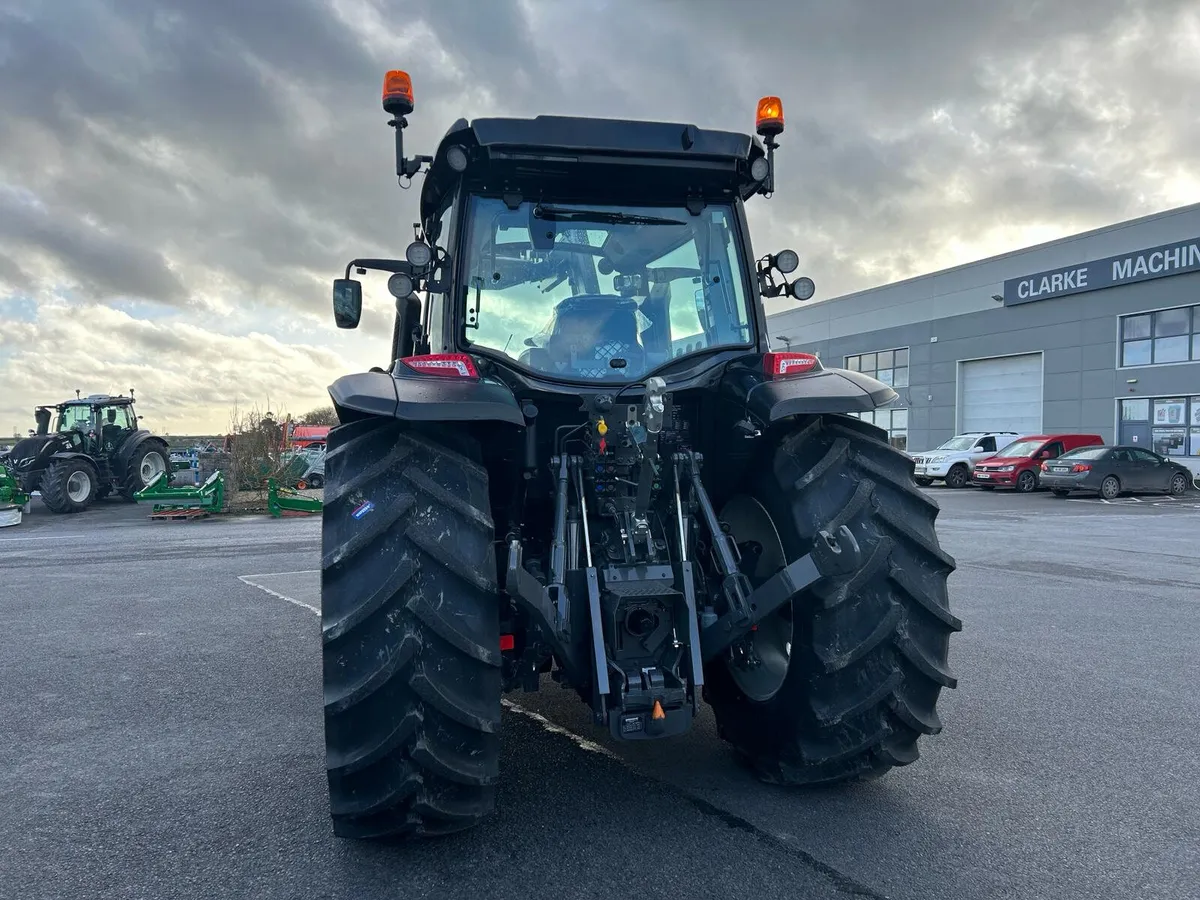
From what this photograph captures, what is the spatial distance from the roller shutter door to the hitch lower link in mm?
31343

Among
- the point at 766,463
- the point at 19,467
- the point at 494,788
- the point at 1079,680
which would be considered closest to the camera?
the point at 494,788

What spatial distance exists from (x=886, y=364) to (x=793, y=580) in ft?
120

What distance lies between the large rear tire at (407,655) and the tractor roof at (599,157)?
4.73 ft

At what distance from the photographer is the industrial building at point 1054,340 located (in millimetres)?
25906

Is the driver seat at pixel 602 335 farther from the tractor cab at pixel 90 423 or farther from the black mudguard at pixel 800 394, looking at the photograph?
the tractor cab at pixel 90 423

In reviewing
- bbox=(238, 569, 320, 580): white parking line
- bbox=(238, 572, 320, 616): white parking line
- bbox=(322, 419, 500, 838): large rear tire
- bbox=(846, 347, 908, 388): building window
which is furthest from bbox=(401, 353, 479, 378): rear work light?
bbox=(846, 347, 908, 388): building window

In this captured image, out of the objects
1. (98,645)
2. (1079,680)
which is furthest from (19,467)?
(1079,680)

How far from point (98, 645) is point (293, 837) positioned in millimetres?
4129

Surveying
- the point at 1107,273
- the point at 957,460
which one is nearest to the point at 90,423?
the point at 957,460

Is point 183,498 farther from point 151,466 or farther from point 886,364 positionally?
point 886,364

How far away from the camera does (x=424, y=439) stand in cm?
304

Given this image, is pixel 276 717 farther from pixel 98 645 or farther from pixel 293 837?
pixel 98 645

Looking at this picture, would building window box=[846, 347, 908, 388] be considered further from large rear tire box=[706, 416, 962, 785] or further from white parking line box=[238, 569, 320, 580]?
large rear tire box=[706, 416, 962, 785]

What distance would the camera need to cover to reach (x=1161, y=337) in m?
26.5
